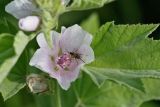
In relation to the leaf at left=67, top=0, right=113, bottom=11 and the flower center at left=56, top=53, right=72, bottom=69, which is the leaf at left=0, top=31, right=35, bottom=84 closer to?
the leaf at left=67, top=0, right=113, bottom=11

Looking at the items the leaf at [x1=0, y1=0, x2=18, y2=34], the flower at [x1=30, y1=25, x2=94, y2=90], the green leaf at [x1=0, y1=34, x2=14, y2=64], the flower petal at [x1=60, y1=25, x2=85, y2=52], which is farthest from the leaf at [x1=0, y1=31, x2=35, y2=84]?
the leaf at [x1=0, y1=0, x2=18, y2=34]

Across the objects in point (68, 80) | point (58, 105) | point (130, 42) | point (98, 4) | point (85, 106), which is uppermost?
point (98, 4)

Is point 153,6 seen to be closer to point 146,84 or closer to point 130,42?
point 146,84

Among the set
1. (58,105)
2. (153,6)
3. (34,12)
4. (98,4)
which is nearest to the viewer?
(98,4)

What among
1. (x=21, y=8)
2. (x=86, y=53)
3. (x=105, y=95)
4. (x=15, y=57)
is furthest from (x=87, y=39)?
(x=105, y=95)

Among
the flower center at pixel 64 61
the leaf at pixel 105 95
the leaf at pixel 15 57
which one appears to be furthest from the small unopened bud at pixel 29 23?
the leaf at pixel 105 95

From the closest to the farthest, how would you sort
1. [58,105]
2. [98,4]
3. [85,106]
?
[98,4]
[58,105]
[85,106]

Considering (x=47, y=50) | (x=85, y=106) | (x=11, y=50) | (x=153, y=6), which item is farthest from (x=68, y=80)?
(x=153, y=6)
